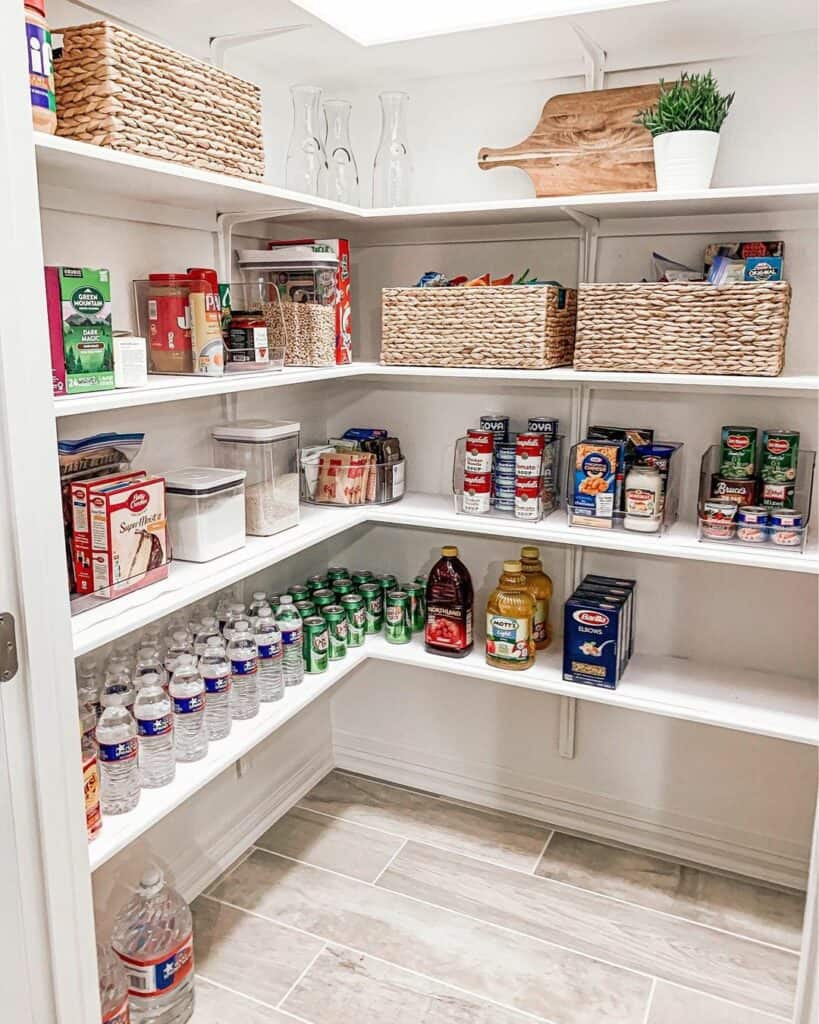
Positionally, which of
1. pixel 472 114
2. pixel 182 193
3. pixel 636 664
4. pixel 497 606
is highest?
pixel 472 114

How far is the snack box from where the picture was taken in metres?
2.04

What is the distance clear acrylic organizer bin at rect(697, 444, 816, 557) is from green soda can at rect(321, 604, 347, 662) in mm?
904

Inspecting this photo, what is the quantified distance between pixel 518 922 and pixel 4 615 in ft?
5.01

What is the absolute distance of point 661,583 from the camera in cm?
231

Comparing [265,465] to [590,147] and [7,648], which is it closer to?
[7,648]

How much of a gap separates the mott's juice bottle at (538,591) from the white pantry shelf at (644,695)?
0.18 feet

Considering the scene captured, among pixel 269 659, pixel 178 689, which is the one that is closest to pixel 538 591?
pixel 269 659

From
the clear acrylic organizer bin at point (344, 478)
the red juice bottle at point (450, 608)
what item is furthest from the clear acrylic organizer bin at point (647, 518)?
the clear acrylic organizer bin at point (344, 478)

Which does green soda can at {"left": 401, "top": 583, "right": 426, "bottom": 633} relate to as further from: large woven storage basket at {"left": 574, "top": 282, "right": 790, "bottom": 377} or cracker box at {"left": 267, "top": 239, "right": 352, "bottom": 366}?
large woven storage basket at {"left": 574, "top": 282, "right": 790, "bottom": 377}

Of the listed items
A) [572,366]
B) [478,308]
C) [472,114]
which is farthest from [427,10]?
[572,366]

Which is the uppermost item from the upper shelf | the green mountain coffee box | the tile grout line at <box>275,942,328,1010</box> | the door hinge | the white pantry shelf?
the upper shelf

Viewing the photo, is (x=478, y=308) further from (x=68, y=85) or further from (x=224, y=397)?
(x=68, y=85)

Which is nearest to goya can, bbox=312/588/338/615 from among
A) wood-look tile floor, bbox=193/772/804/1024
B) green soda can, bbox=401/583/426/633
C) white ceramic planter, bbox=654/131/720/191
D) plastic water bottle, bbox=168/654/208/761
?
green soda can, bbox=401/583/426/633

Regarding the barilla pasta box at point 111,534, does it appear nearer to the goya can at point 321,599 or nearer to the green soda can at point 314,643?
the green soda can at point 314,643
